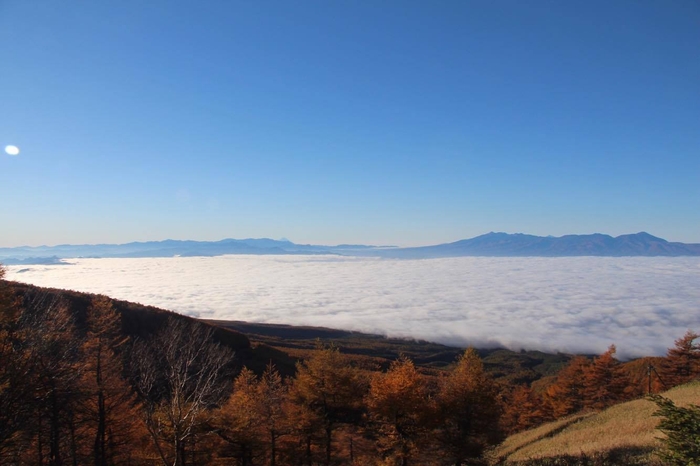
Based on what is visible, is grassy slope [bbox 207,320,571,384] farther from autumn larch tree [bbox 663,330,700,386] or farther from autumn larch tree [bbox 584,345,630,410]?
autumn larch tree [bbox 584,345,630,410]

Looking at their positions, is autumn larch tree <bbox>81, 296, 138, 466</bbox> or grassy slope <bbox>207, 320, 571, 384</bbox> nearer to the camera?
autumn larch tree <bbox>81, 296, 138, 466</bbox>

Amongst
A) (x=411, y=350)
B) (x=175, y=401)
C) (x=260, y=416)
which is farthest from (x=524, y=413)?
(x=411, y=350)

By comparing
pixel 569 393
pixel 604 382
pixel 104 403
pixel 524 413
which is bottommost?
pixel 524 413

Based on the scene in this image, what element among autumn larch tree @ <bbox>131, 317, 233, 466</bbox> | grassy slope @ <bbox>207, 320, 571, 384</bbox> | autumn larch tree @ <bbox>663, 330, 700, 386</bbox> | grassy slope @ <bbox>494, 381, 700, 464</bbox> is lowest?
grassy slope @ <bbox>207, 320, 571, 384</bbox>

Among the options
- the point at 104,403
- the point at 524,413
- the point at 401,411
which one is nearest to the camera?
the point at 104,403

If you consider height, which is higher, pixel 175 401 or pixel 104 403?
pixel 175 401

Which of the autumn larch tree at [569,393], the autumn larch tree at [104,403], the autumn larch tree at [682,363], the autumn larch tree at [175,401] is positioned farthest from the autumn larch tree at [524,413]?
the autumn larch tree at [104,403]

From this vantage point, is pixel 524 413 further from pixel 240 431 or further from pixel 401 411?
pixel 240 431

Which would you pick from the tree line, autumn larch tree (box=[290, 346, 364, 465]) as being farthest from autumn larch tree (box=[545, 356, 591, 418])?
autumn larch tree (box=[290, 346, 364, 465])
